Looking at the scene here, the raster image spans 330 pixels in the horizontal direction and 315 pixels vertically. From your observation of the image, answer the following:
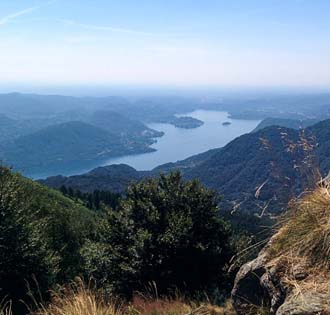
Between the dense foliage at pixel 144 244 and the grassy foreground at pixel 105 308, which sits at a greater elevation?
the grassy foreground at pixel 105 308

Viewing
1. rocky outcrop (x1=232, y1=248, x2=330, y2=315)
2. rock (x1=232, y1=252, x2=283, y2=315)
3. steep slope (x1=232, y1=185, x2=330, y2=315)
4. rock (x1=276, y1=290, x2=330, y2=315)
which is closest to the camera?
rock (x1=276, y1=290, x2=330, y2=315)

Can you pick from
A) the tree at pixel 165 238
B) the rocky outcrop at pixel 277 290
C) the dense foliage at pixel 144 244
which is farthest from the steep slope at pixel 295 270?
the tree at pixel 165 238

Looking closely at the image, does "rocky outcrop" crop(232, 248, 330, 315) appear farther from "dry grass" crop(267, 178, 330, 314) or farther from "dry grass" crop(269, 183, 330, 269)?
"dry grass" crop(269, 183, 330, 269)

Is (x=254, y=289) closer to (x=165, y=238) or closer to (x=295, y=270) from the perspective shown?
(x=295, y=270)

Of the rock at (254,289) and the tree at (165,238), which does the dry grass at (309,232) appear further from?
the tree at (165,238)

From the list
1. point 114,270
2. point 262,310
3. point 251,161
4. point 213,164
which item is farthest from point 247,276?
point 213,164

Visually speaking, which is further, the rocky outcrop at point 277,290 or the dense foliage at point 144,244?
the dense foliage at point 144,244

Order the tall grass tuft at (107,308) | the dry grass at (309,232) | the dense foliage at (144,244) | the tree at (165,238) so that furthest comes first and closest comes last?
the tree at (165,238) < the dense foliage at (144,244) < the tall grass tuft at (107,308) < the dry grass at (309,232)

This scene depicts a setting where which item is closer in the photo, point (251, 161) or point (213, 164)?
point (251, 161)

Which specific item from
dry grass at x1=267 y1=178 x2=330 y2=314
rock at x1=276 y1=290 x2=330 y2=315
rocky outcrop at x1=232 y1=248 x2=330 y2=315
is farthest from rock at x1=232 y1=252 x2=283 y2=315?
rock at x1=276 y1=290 x2=330 y2=315

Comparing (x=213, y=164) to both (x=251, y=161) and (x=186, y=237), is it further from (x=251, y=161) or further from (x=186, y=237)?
(x=186, y=237)

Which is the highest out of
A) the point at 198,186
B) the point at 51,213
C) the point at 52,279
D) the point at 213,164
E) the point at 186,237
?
the point at 198,186
